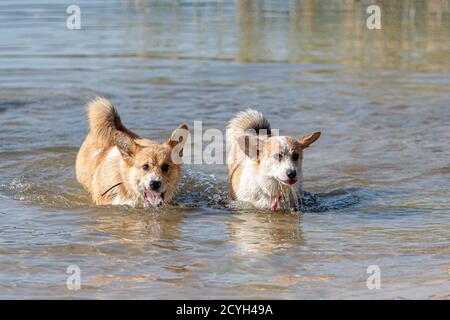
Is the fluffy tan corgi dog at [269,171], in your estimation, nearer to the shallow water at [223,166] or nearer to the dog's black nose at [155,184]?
the shallow water at [223,166]

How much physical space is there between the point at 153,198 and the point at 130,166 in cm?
32

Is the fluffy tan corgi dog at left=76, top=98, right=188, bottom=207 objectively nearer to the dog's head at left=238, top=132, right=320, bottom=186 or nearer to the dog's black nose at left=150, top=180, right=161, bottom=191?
the dog's black nose at left=150, top=180, right=161, bottom=191

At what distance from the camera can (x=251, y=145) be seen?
24.1 ft

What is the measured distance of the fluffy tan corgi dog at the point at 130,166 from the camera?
23.0 ft

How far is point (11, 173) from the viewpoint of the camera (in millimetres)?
8336

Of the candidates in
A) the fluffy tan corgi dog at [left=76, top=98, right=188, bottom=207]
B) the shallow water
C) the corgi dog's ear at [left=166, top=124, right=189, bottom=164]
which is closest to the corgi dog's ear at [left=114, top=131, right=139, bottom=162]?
the fluffy tan corgi dog at [left=76, top=98, right=188, bottom=207]

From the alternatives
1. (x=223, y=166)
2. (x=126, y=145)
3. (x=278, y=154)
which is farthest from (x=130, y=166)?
(x=223, y=166)

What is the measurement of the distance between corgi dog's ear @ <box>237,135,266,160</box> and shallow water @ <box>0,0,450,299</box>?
1.56ft

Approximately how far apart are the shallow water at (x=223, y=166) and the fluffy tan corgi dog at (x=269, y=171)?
0.15 metres

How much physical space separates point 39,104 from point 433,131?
4825 millimetres

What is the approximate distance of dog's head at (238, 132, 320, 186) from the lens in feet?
23.0

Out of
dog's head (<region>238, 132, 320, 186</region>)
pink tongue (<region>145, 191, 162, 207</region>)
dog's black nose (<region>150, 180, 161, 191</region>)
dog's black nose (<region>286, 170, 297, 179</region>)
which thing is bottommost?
pink tongue (<region>145, 191, 162, 207</region>)
